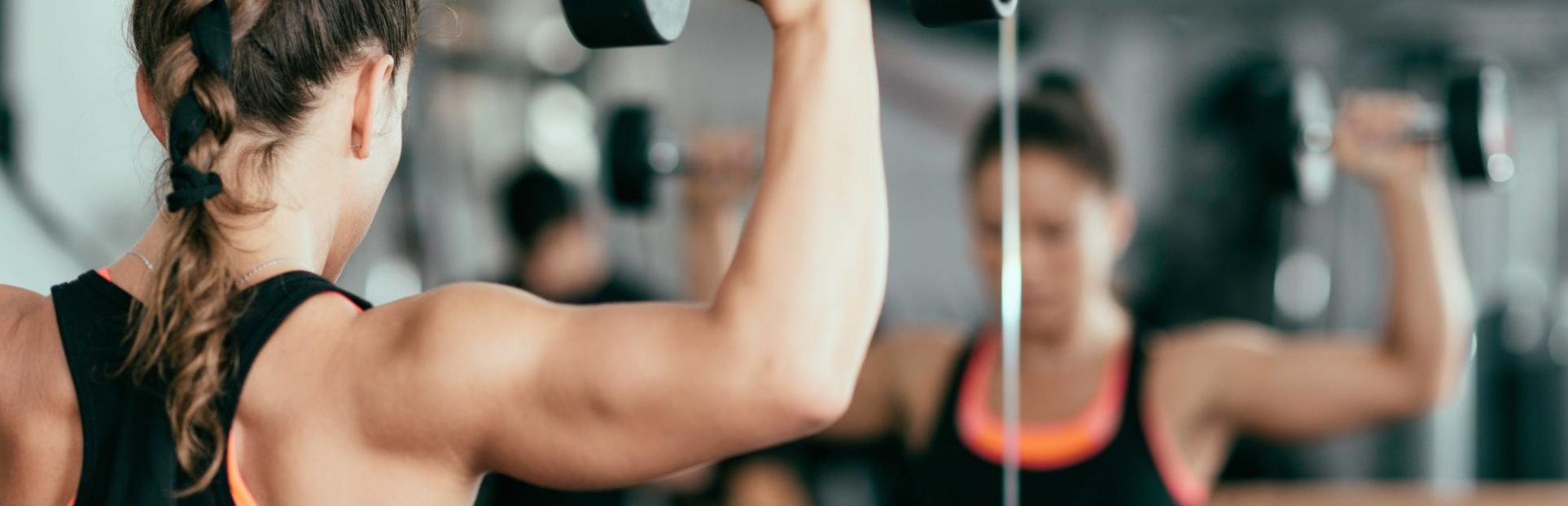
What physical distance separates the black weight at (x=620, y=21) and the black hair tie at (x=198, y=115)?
18 centimetres

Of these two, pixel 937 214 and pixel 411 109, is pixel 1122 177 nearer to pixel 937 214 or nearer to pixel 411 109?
pixel 937 214

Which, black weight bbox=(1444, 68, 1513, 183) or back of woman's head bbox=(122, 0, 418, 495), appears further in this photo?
black weight bbox=(1444, 68, 1513, 183)

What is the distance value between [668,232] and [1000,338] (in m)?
0.59

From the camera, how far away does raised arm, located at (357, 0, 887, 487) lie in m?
0.58

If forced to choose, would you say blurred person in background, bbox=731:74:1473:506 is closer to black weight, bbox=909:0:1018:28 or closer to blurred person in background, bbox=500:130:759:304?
blurred person in background, bbox=500:130:759:304

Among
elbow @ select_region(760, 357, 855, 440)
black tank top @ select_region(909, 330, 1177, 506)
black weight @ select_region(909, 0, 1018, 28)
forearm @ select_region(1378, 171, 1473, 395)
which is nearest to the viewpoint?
elbow @ select_region(760, 357, 855, 440)

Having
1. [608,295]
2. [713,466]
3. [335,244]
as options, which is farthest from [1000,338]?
[335,244]

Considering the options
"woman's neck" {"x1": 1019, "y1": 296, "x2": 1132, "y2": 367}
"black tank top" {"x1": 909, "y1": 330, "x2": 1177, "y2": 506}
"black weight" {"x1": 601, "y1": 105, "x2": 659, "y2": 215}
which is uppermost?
"black weight" {"x1": 601, "y1": 105, "x2": 659, "y2": 215}

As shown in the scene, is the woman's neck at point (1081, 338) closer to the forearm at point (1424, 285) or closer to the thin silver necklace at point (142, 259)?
the forearm at point (1424, 285)

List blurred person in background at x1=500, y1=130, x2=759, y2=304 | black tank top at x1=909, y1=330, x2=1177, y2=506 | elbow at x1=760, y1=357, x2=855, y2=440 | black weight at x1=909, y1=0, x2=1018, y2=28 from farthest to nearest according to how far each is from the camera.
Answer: blurred person in background at x1=500, y1=130, x2=759, y2=304
black tank top at x1=909, y1=330, x2=1177, y2=506
black weight at x1=909, y1=0, x2=1018, y2=28
elbow at x1=760, y1=357, x2=855, y2=440

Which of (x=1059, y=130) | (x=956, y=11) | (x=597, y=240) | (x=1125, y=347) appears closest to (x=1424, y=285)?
(x=1125, y=347)

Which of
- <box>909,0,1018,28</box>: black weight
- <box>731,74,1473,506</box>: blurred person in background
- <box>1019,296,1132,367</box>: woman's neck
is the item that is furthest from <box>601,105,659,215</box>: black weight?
<box>909,0,1018,28</box>: black weight

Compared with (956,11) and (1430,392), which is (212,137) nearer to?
(956,11)

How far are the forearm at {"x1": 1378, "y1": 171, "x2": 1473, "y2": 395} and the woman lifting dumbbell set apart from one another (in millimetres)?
1199
